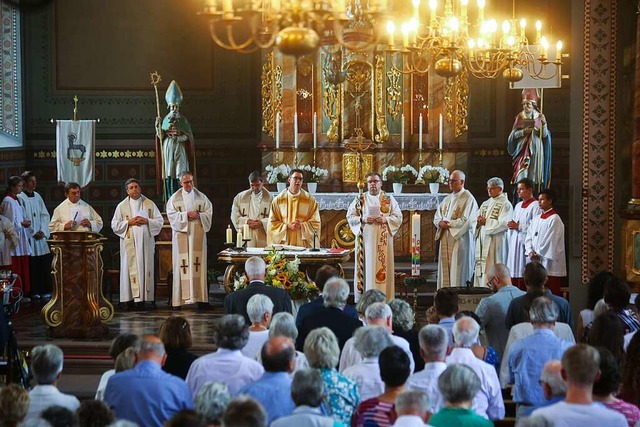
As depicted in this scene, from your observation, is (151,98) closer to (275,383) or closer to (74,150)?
(74,150)

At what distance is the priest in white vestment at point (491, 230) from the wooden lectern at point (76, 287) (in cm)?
501

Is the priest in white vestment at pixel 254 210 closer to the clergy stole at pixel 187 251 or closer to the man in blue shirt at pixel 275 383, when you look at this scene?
the clergy stole at pixel 187 251

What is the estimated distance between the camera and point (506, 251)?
1572 centimetres

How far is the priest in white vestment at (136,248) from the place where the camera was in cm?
1625

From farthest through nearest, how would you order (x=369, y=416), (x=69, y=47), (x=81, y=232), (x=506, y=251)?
(x=69, y=47) → (x=506, y=251) → (x=81, y=232) → (x=369, y=416)

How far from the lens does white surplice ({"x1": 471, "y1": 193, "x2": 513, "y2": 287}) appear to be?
15.5 metres

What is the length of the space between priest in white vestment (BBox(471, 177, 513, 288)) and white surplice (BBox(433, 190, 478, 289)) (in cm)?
11

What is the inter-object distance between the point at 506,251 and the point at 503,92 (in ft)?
16.3

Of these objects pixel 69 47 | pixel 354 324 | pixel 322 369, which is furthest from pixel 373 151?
pixel 322 369

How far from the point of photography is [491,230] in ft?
51.0

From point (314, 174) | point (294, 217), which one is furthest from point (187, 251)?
point (314, 174)

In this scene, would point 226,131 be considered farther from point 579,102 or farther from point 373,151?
point 579,102

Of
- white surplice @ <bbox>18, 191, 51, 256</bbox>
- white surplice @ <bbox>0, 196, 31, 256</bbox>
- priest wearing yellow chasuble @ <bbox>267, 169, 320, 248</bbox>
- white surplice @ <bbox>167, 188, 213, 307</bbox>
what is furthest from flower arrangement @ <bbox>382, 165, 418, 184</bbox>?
white surplice @ <bbox>0, 196, 31, 256</bbox>

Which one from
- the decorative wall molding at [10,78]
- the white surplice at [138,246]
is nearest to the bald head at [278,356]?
the white surplice at [138,246]
